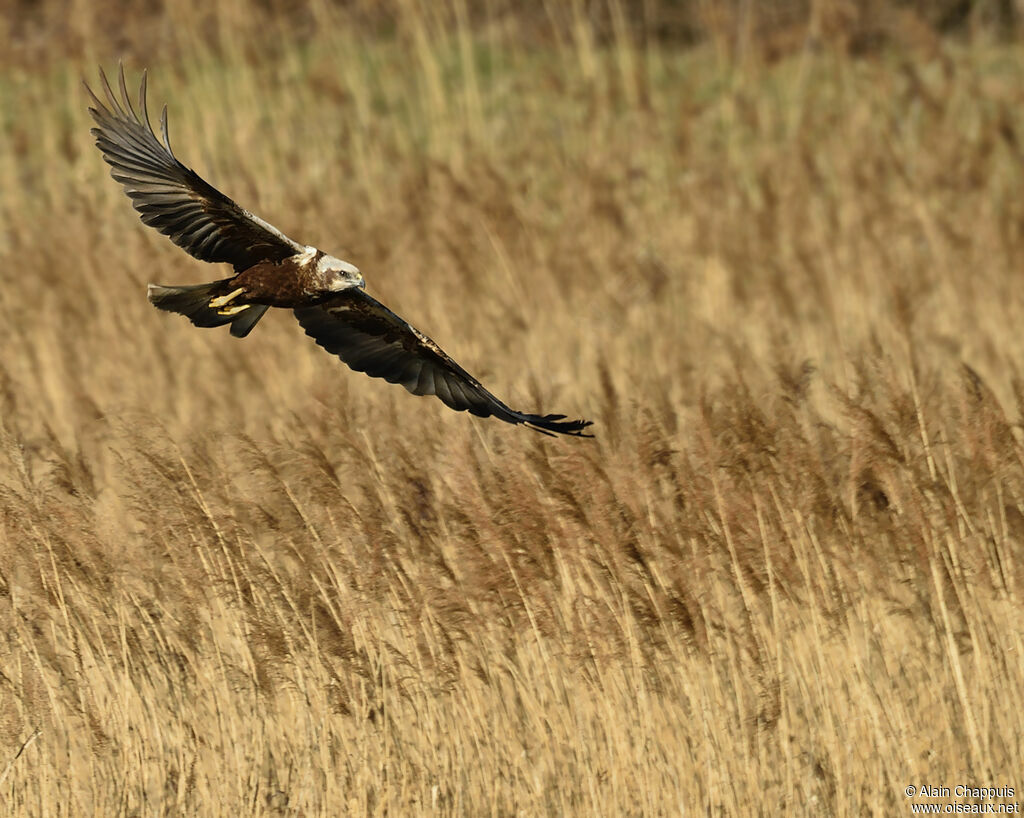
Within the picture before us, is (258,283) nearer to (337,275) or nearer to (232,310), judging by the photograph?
(232,310)

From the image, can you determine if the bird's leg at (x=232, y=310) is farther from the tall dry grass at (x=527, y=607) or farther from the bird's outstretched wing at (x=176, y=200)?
the tall dry grass at (x=527, y=607)

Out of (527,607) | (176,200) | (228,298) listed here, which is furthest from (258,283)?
(527,607)

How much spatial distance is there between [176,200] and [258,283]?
0.34 meters

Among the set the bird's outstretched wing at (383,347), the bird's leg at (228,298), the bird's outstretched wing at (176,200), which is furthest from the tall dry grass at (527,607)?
the bird's outstretched wing at (176,200)

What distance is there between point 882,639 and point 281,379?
2.94 m

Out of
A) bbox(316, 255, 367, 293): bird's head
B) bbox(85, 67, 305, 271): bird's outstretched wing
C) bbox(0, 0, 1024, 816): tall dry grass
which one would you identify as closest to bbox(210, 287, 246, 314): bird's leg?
bbox(85, 67, 305, 271): bird's outstretched wing

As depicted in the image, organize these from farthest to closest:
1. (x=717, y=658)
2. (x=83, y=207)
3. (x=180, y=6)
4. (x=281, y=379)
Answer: (x=180, y=6) < (x=83, y=207) < (x=281, y=379) < (x=717, y=658)

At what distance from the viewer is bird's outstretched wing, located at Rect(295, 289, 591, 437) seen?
4.70 metres

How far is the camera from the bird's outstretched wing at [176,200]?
4.24 meters

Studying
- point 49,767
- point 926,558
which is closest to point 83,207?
point 49,767

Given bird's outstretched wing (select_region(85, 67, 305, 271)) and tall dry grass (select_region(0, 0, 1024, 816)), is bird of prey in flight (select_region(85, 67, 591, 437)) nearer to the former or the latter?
bird's outstretched wing (select_region(85, 67, 305, 271))

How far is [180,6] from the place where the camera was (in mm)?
8594

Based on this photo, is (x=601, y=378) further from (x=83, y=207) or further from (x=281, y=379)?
(x=83, y=207)

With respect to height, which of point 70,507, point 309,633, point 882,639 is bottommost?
point 882,639
